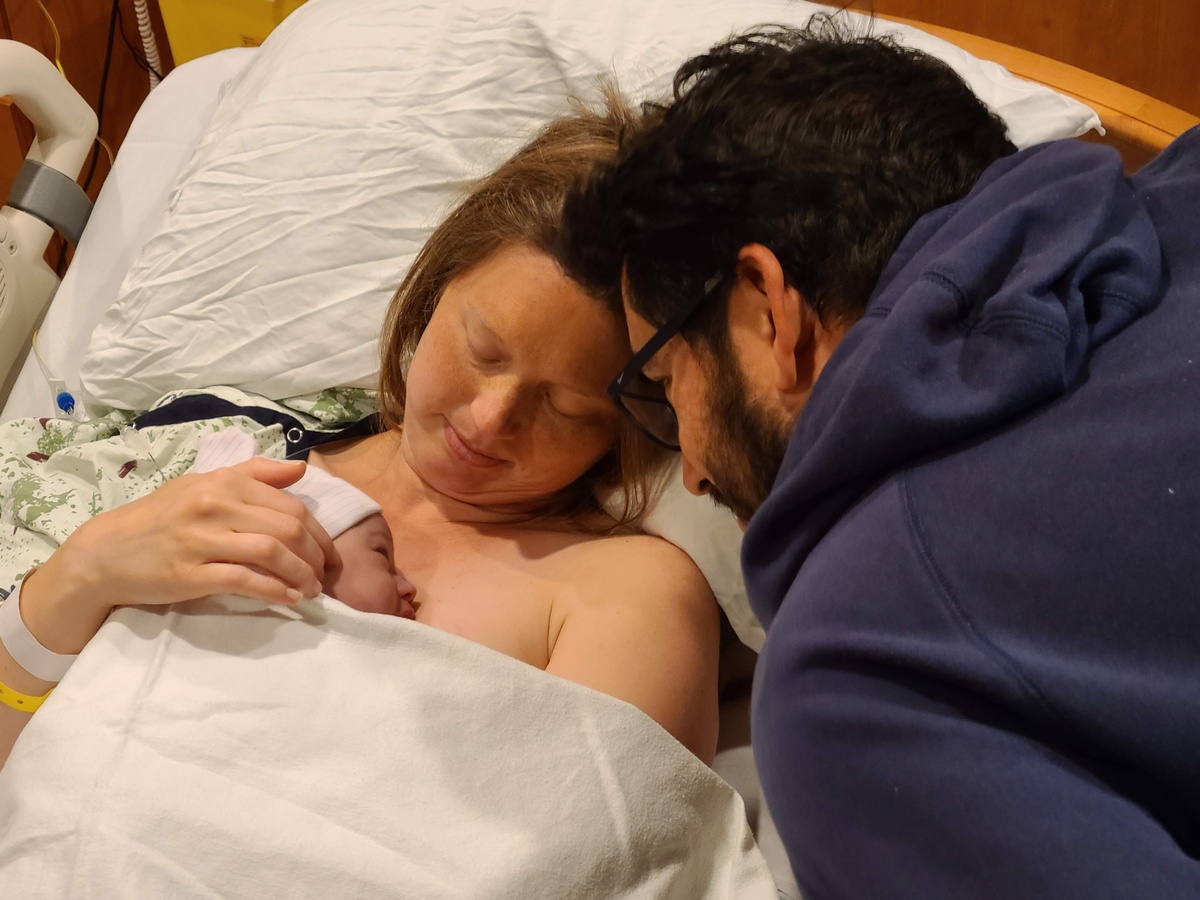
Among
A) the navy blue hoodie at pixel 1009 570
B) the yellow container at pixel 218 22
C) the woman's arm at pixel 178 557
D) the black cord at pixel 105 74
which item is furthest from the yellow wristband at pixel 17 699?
the black cord at pixel 105 74

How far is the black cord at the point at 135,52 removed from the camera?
2.42 m

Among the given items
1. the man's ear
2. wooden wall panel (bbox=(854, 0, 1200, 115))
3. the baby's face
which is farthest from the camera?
wooden wall panel (bbox=(854, 0, 1200, 115))

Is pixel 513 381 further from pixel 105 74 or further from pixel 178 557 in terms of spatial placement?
pixel 105 74

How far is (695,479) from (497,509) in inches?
14.7

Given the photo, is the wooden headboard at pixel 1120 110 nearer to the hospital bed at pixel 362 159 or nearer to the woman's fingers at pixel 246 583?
the hospital bed at pixel 362 159

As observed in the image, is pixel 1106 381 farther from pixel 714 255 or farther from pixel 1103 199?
pixel 714 255

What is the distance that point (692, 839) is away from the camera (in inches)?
34.6

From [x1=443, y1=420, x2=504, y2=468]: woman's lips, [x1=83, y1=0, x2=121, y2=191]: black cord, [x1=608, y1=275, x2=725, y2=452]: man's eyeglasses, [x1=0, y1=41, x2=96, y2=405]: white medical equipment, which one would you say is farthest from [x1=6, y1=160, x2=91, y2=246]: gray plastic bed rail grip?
[x1=608, y1=275, x2=725, y2=452]: man's eyeglasses

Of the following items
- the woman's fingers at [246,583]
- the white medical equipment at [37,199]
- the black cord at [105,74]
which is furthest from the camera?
the black cord at [105,74]

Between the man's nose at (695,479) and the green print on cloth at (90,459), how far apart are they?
1.92 feet

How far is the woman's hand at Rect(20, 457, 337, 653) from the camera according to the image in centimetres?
86

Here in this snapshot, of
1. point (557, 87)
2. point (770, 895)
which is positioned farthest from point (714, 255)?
point (557, 87)

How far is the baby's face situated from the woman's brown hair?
0.69ft

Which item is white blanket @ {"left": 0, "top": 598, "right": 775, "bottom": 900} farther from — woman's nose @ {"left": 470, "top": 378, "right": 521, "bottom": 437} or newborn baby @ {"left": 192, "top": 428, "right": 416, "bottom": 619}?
woman's nose @ {"left": 470, "top": 378, "right": 521, "bottom": 437}
